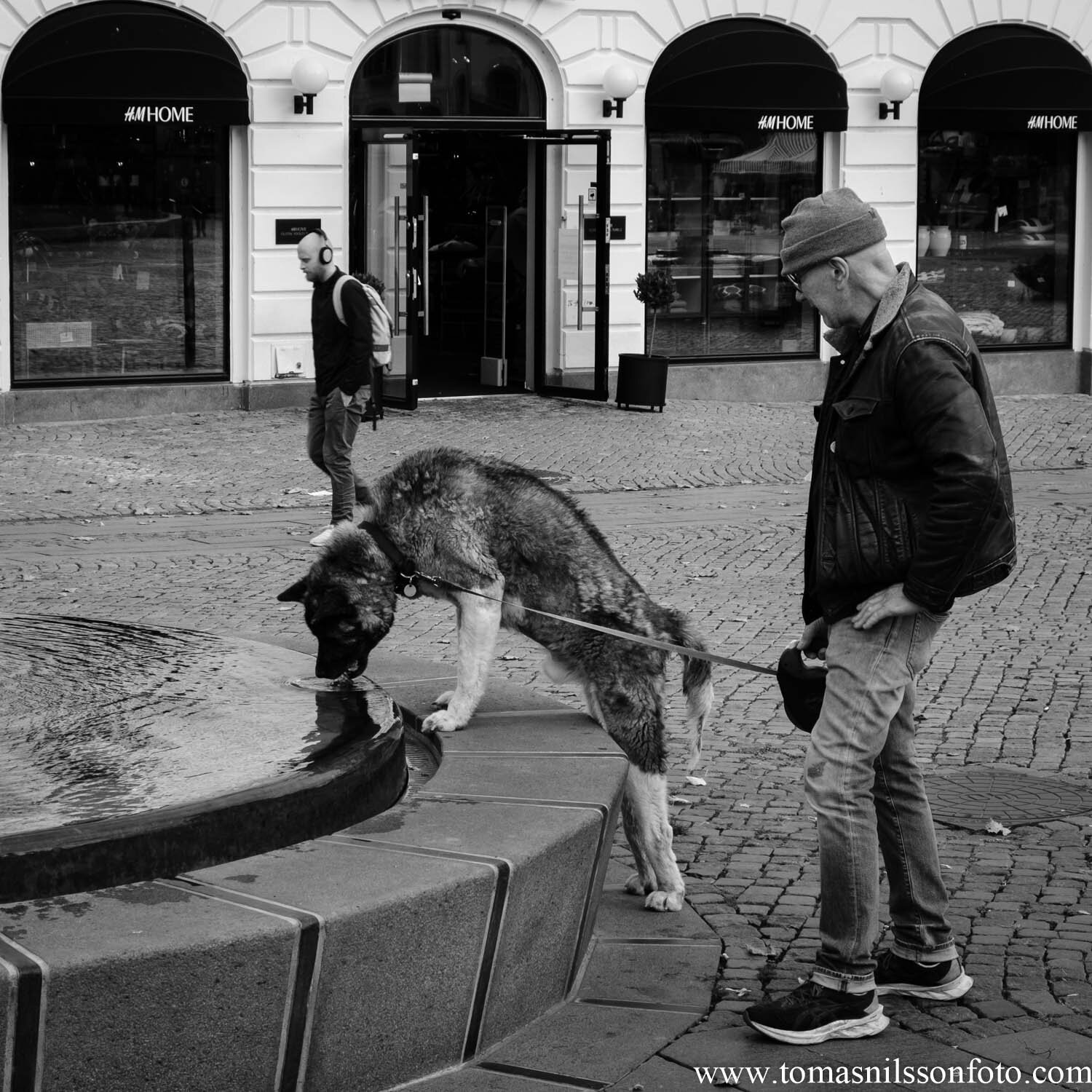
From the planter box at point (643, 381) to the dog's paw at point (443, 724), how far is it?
13.2 m

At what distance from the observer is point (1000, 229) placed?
21297 mm

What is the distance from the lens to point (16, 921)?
3.56 m

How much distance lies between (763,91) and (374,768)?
15886 mm

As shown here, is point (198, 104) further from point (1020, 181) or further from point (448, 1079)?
point (448, 1079)

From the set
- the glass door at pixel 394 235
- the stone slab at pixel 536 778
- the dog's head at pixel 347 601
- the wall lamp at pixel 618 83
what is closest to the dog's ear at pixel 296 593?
the dog's head at pixel 347 601

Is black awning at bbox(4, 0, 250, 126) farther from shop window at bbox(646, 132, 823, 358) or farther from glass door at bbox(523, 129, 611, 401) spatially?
shop window at bbox(646, 132, 823, 358)

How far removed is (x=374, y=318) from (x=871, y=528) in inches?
344

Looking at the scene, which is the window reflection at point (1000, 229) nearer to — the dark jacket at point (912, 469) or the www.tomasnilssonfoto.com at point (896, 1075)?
the dark jacket at point (912, 469)

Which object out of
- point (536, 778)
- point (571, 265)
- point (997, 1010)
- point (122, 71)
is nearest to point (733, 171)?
A: point (571, 265)

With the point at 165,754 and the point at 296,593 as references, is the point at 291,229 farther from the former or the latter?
the point at 165,754

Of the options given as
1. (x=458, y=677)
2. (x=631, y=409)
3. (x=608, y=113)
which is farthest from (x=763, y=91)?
(x=458, y=677)

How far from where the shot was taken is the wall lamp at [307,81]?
1741 cm

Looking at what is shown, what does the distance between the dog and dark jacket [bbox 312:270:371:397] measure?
7042 millimetres

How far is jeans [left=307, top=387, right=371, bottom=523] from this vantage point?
490 inches
